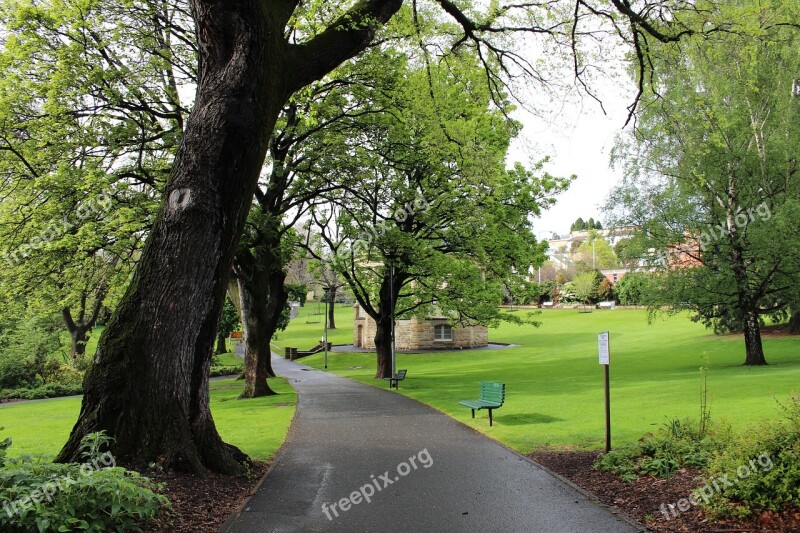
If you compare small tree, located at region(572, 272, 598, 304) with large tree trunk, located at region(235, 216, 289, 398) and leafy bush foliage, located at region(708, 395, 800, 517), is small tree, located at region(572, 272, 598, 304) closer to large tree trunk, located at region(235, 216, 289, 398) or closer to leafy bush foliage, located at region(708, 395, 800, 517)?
large tree trunk, located at region(235, 216, 289, 398)

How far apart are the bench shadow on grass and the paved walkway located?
1547 millimetres

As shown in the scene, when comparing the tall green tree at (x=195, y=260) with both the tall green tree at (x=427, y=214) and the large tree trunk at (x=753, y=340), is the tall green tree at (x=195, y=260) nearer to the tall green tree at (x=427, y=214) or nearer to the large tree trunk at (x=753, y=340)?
the tall green tree at (x=427, y=214)

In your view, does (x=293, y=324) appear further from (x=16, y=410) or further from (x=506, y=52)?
(x=506, y=52)

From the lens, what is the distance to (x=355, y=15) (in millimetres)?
8328

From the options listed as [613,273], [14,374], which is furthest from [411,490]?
[613,273]

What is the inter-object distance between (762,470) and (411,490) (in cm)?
404

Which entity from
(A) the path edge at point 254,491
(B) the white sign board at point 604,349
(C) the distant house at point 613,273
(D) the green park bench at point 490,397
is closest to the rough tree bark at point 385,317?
(D) the green park bench at point 490,397

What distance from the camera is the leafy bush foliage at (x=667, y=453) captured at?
24.1ft

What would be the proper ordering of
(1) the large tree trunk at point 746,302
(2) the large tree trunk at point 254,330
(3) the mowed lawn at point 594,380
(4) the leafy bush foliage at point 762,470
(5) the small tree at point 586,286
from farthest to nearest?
(5) the small tree at point 586,286 → (1) the large tree trunk at point 746,302 → (2) the large tree trunk at point 254,330 → (3) the mowed lawn at point 594,380 → (4) the leafy bush foliage at point 762,470

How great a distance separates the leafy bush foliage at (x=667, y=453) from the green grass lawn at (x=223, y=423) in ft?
18.8

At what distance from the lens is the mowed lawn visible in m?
12.5

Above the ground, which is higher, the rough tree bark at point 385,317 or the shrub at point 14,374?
the rough tree bark at point 385,317

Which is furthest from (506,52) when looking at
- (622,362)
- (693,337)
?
(693,337)

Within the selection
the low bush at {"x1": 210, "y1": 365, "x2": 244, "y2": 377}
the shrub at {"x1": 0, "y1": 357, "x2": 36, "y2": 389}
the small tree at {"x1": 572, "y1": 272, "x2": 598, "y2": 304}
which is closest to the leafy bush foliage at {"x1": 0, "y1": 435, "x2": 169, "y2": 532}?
the shrub at {"x1": 0, "y1": 357, "x2": 36, "y2": 389}
